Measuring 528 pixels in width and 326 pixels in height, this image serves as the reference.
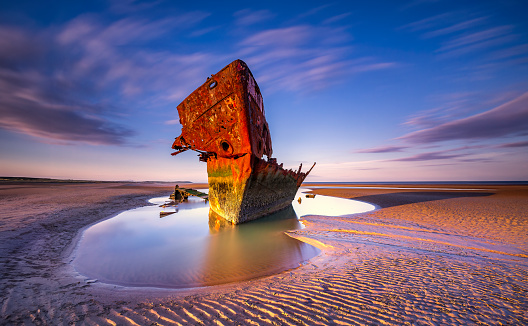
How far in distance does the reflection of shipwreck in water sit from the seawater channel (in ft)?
4.21

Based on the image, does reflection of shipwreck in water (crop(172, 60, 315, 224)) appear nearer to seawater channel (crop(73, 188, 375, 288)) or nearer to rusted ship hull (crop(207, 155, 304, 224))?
rusted ship hull (crop(207, 155, 304, 224))

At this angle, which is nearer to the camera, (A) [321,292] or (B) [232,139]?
(A) [321,292]

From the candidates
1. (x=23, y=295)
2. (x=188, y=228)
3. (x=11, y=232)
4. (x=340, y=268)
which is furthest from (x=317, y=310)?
(x=11, y=232)

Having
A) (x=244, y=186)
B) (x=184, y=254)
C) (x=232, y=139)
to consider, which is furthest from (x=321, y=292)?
(x=232, y=139)

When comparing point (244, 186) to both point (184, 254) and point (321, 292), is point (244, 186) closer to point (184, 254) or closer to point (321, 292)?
point (184, 254)

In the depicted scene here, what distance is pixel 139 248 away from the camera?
5293mm

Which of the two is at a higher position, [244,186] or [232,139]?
[232,139]

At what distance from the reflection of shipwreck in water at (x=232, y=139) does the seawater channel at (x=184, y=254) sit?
1.28 m

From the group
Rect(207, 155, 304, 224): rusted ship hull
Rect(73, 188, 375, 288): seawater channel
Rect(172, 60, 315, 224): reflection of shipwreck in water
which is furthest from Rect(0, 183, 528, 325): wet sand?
Rect(172, 60, 315, 224): reflection of shipwreck in water

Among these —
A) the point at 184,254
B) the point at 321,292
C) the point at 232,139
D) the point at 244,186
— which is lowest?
the point at 184,254

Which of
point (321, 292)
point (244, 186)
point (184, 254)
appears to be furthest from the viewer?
point (244, 186)

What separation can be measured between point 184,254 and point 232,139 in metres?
3.96

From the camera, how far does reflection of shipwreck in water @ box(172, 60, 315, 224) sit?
6750mm

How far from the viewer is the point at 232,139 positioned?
23.3 ft
